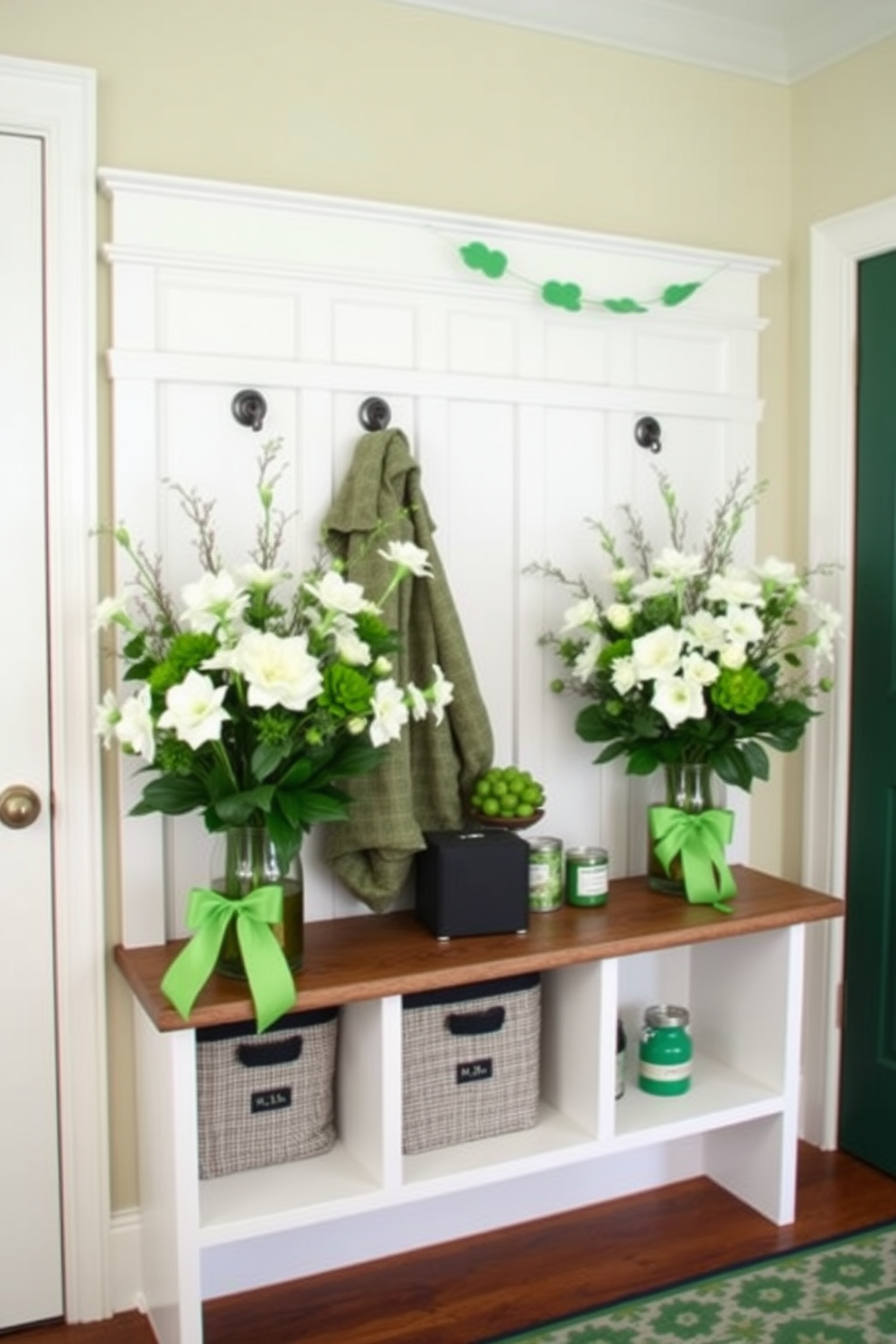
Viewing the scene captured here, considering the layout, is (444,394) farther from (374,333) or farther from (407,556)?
(407,556)

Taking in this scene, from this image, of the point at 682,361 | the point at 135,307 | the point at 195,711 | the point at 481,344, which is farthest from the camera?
the point at 682,361

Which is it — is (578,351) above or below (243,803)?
above

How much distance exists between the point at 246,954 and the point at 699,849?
3.20 feet

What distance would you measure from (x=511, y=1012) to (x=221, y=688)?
2.93 ft

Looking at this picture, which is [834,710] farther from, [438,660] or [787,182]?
[787,182]

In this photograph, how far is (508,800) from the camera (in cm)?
234

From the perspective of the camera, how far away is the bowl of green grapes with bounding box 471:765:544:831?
2.34 meters

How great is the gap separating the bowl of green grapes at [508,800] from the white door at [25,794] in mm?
790

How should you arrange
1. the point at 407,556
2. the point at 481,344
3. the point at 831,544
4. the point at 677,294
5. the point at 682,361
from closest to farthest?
1. the point at 407,556
2. the point at 481,344
3. the point at 677,294
4. the point at 682,361
5. the point at 831,544

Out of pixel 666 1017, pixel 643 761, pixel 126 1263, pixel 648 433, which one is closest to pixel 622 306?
pixel 648 433

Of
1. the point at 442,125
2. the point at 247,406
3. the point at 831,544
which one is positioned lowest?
the point at 831,544

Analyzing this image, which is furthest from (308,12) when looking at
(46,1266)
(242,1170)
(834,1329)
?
(834,1329)

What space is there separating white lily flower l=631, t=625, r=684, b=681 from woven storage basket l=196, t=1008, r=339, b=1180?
86cm

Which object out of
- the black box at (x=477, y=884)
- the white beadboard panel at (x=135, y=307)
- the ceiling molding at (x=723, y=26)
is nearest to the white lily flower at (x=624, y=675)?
the black box at (x=477, y=884)
